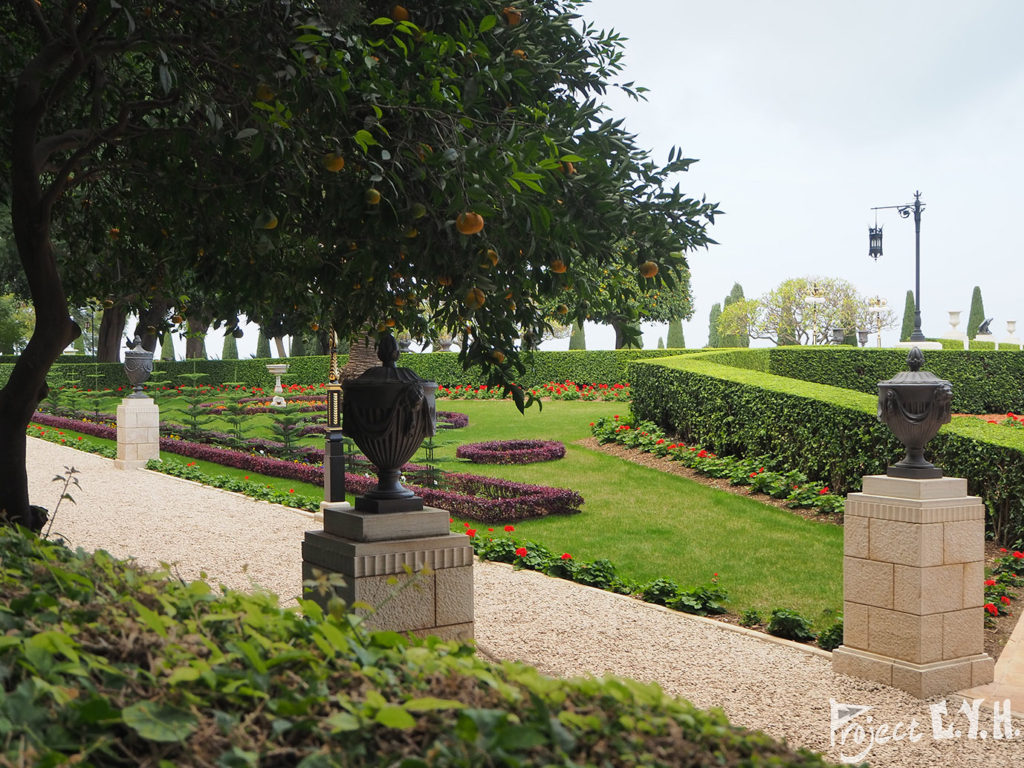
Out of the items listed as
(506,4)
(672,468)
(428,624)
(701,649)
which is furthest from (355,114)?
(672,468)

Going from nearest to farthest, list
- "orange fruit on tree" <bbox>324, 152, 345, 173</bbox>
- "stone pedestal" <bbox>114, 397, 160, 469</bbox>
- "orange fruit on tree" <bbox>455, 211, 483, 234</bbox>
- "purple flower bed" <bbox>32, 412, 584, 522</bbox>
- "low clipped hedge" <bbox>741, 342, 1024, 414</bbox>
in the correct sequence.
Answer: "orange fruit on tree" <bbox>455, 211, 483, 234</bbox> < "orange fruit on tree" <bbox>324, 152, 345, 173</bbox> < "purple flower bed" <bbox>32, 412, 584, 522</bbox> < "stone pedestal" <bbox>114, 397, 160, 469</bbox> < "low clipped hedge" <bbox>741, 342, 1024, 414</bbox>

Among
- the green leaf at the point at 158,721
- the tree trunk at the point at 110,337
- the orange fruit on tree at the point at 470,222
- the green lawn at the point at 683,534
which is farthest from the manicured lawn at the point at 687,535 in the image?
the tree trunk at the point at 110,337

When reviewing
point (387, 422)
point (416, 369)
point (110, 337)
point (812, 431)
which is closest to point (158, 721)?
point (387, 422)

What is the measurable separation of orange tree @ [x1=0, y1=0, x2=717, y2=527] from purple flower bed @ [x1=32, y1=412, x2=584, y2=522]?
377 centimetres

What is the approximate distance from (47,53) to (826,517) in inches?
372

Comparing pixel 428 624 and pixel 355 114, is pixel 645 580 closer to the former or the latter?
pixel 428 624

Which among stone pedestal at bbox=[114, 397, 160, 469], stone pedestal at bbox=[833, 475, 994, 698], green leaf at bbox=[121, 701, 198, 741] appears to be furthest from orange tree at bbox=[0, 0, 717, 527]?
stone pedestal at bbox=[114, 397, 160, 469]

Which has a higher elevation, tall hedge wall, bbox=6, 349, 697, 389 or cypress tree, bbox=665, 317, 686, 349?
cypress tree, bbox=665, 317, 686, 349

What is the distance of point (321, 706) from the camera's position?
1.81 meters

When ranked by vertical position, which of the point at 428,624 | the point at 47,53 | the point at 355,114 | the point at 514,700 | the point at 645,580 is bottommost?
the point at 645,580

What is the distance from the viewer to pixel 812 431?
1188 centimetres

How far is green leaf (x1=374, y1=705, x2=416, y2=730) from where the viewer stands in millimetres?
1648

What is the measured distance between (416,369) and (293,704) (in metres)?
29.6

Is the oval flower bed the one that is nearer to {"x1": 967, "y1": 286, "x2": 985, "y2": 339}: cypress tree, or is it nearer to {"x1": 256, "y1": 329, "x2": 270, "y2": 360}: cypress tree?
{"x1": 256, "y1": 329, "x2": 270, "y2": 360}: cypress tree
